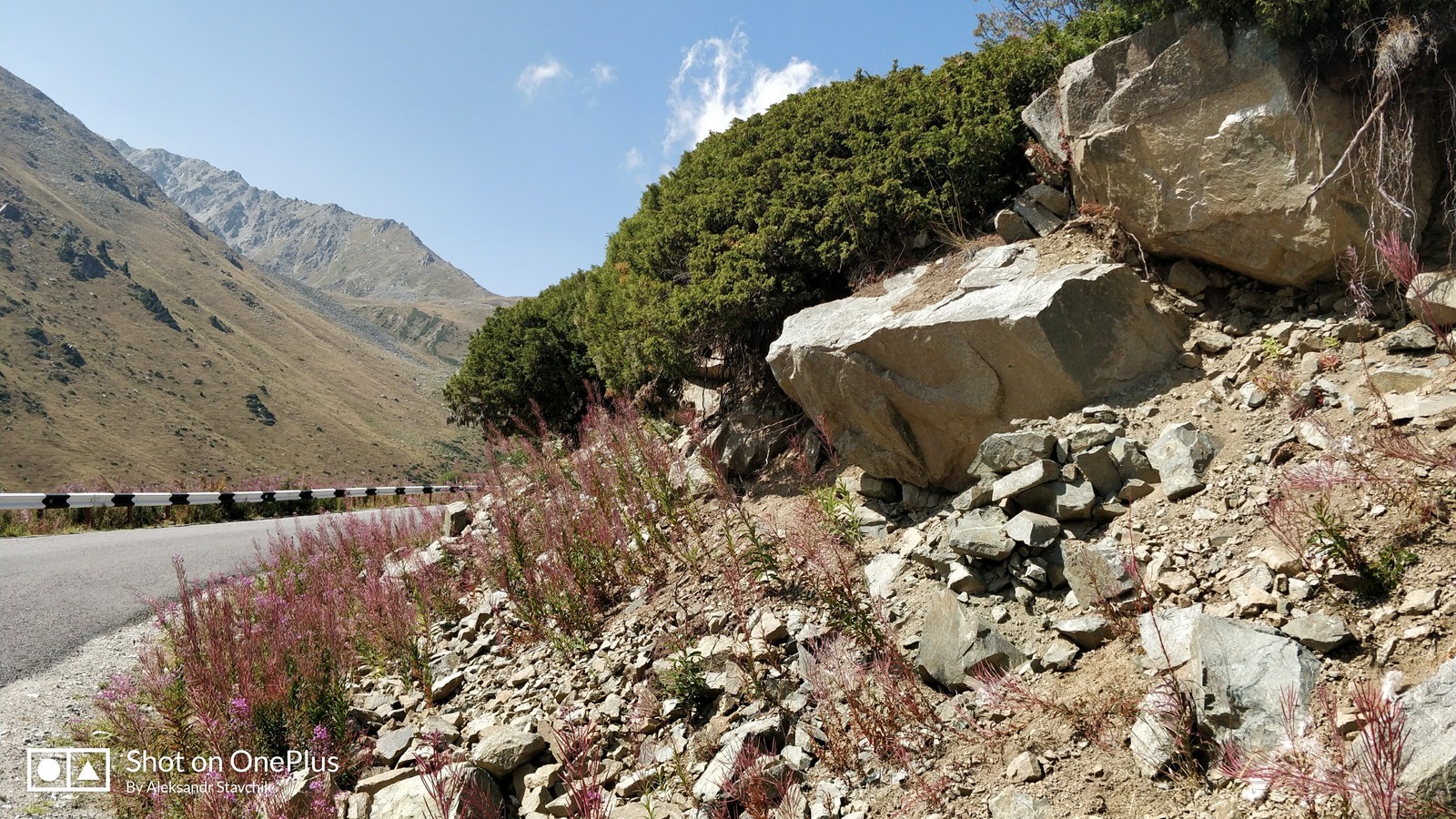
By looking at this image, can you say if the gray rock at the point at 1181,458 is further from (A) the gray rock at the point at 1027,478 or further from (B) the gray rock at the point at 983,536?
(B) the gray rock at the point at 983,536

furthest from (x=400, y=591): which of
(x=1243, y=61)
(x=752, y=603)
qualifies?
(x=1243, y=61)

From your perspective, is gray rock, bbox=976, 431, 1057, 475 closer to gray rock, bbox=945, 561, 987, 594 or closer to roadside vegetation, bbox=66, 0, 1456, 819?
gray rock, bbox=945, 561, 987, 594

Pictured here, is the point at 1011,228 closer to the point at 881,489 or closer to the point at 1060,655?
the point at 881,489

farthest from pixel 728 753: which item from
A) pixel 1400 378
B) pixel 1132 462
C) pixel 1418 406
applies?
pixel 1400 378

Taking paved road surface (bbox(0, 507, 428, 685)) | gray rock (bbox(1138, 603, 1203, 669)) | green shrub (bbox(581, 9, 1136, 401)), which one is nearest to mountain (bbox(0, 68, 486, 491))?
paved road surface (bbox(0, 507, 428, 685))

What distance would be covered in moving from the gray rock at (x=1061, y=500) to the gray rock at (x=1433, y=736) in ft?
5.91

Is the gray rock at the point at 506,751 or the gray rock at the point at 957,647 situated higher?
the gray rock at the point at 957,647

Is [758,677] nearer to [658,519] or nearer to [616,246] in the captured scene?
[658,519]

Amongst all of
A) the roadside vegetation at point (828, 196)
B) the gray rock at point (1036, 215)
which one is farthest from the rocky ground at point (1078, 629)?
the roadside vegetation at point (828, 196)

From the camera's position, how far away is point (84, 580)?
8.30 meters

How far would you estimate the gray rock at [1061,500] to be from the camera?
4093 mm

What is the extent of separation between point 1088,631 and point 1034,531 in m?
0.70

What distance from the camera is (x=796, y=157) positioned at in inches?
272

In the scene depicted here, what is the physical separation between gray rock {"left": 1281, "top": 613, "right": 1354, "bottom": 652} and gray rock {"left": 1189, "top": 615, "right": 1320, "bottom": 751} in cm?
9
